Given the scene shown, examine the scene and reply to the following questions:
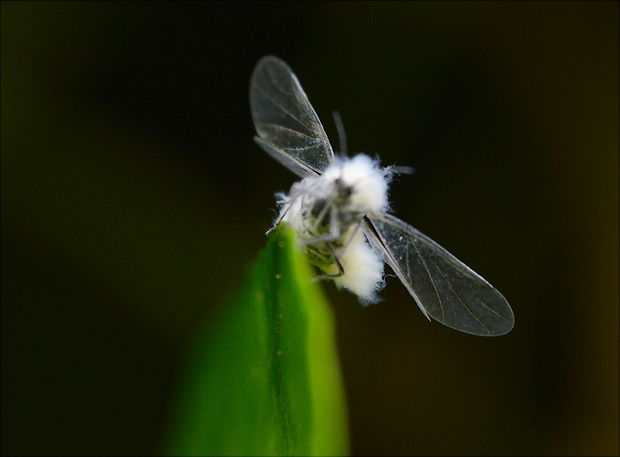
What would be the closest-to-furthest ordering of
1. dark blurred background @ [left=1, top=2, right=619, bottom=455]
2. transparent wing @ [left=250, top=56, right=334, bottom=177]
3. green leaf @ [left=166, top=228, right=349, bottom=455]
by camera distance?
1. green leaf @ [left=166, top=228, right=349, bottom=455]
2. transparent wing @ [left=250, top=56, right=334, bottom=177]
3. dark blurred background @ [left=1, top=2, right=619, bottom=455]

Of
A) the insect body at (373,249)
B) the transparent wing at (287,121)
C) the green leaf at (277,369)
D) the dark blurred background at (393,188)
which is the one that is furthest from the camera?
the dark blurred background at (393,188)

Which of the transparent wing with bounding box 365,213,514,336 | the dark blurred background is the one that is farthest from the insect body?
the dark blurred background

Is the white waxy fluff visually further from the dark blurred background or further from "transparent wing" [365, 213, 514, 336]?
the dark blurred background

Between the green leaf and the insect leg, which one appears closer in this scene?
the green leaf

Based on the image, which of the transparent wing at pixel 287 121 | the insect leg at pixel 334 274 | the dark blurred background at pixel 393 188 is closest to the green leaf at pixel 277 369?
the insect leg at pixel 334 274

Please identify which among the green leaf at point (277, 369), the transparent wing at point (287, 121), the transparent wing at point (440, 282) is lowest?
the green leaf at point (277, 369)

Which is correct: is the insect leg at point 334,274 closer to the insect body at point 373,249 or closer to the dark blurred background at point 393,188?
the insect body at point 373,249

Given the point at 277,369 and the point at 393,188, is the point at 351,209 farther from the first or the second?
the point at 393,188
